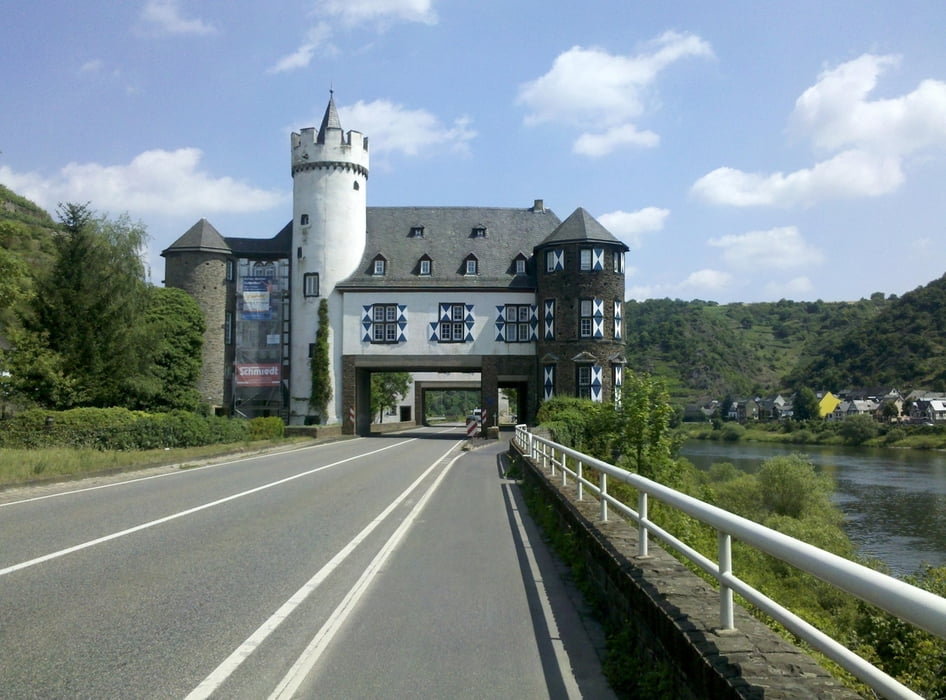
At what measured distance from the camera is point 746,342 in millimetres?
170000

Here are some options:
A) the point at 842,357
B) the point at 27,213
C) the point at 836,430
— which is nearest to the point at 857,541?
the point at 836,430

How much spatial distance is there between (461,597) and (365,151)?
49339 mm

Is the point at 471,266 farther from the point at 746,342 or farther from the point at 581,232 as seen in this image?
the point at 746,342

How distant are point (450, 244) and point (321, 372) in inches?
460

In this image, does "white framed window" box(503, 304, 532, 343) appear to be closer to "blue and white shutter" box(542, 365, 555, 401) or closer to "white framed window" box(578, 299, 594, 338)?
"blue and white shutter" box(542, 365, 555, 401)

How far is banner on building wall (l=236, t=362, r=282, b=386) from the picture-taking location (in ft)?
174

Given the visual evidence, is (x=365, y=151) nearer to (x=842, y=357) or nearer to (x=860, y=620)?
(x=860, y=620)

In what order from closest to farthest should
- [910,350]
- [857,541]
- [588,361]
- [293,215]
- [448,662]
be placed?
[448,662] → [857,541] → [588,361] → [293,215] → [910,350]

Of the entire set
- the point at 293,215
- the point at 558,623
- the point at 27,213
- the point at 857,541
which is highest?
the point at 27,213

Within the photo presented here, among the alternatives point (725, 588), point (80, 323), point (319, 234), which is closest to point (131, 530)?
point (725, 588)

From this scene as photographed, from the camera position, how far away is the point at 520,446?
2548cm

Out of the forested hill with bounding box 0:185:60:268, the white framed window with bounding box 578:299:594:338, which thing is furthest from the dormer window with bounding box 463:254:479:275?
the forested hill with bounding box 0:185:60:268

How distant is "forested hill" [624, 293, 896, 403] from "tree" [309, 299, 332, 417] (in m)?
46.9

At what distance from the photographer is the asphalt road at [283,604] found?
17.0 ft
